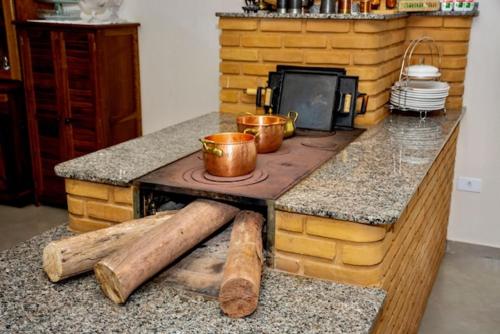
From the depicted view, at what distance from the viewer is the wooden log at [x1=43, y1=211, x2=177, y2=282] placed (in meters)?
1.47

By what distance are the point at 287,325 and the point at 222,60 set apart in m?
1.84

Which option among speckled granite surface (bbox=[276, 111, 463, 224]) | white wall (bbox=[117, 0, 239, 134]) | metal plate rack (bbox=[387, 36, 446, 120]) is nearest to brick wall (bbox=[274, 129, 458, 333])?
speckled granite surface (bbox=[276, 111, 463, 224])

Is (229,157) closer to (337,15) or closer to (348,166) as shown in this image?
(348,166)

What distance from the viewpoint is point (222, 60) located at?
289 centimetres

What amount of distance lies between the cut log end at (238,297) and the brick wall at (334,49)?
5.01 ft

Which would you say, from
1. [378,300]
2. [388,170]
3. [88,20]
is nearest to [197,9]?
[88,20]

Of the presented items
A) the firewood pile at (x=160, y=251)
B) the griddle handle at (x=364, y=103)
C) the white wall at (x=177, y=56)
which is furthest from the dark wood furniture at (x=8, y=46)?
the firewood pile at (x=160, y=251)

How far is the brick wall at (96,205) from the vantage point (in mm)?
1812

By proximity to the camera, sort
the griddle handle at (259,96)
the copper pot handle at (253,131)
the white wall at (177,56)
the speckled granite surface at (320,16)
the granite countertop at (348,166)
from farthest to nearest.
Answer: the white wall at (177,56)
the griddle handle at (259,96)
the speckled granite surface at (320,16)
the copper pot handle at (253,131)
the granite countertop at (348,166)

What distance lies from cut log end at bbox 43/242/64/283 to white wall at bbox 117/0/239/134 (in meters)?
2.46

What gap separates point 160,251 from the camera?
144cm

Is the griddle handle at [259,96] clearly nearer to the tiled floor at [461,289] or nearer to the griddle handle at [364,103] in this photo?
the griddle handle at [364,103]

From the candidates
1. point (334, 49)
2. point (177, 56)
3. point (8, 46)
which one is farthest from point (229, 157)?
point (8, 46)

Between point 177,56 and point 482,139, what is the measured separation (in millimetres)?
2048
